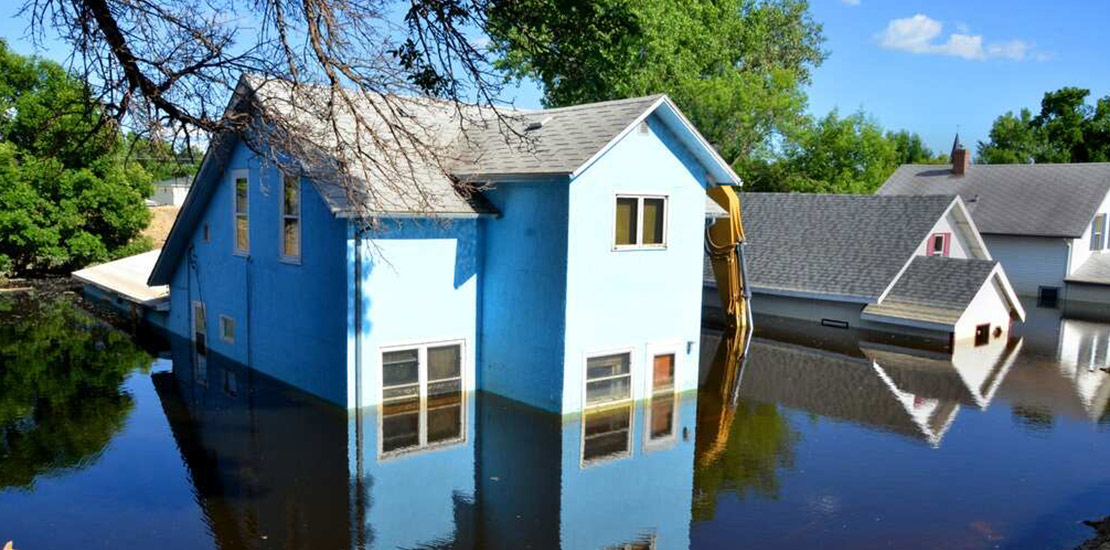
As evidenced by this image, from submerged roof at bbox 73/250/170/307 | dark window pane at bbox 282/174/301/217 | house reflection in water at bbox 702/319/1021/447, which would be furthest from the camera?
submerged roof at bbox 73/250/170/307

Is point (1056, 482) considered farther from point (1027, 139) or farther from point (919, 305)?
point (1027, 139)

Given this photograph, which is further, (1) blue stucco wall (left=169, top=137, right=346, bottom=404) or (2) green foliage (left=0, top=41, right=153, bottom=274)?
(2) green foliage (left=0, top=41, right=153, bottom=274)

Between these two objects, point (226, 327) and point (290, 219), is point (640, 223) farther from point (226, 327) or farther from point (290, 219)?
point (226, 327)

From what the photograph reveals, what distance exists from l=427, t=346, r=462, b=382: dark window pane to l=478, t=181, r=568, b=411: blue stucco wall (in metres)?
0.49

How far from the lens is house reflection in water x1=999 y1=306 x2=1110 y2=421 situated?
16066 millimetres

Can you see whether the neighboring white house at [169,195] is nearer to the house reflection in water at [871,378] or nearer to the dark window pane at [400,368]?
the house reflection in water at [871,378]

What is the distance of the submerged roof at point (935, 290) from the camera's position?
23.1 metres

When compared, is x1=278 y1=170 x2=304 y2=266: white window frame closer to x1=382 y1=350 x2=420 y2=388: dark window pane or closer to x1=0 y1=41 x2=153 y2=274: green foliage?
x1=382 y1=350 x2=420 y2=388: dark window pane

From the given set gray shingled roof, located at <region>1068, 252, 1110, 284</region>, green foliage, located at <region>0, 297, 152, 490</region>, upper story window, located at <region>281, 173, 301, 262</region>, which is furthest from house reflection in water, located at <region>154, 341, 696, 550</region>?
gray shingled roof, located at <region>1068, 252, 1110, 284</region>

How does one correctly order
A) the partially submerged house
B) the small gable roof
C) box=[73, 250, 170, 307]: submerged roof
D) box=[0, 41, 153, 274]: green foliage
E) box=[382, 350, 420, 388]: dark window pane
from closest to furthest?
box=[382, 350, 420, 388]: dark window pane, box=[73, 250, 170, 307]: submerged roof, the small gable roof, the partially submerged house, box=[0, 41, 153, 274]: green foliage

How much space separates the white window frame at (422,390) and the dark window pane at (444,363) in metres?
0.04

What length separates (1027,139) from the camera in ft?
200

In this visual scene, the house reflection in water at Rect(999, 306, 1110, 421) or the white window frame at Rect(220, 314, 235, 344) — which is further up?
the white window frame at Rect(220, 314, 235, 344)

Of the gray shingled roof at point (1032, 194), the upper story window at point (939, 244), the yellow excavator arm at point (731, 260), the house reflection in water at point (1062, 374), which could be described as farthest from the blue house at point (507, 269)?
the gray shingled roof at point (1032, 194)
